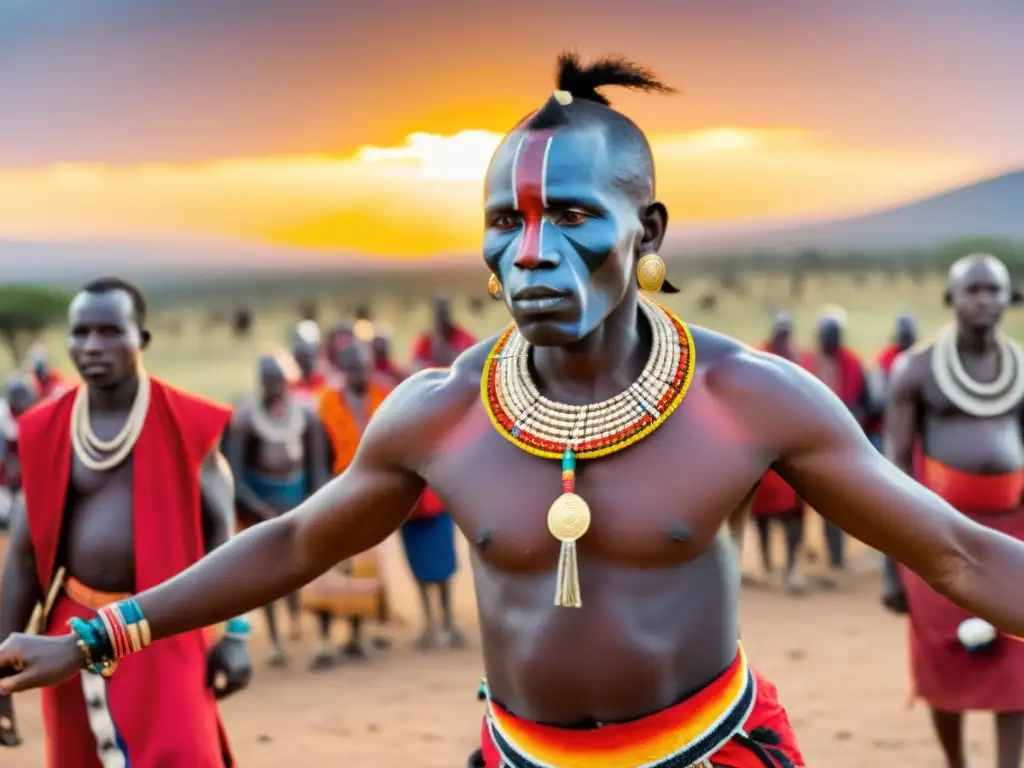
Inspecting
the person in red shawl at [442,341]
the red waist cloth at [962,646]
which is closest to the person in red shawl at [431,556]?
the person in red shawl at [442,341]

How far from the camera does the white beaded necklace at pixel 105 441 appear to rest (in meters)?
5.14

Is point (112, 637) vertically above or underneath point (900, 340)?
above

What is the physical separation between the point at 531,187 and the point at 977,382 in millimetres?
4063

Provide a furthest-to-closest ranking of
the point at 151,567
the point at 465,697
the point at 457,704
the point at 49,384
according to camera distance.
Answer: the point at 49,384 < the point at 465,697 < the point at 457,704 < the point at 151,567

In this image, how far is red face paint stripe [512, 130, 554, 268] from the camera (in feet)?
8.99

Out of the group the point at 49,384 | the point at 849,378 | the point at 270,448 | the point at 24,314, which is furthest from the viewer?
the point at 24,314

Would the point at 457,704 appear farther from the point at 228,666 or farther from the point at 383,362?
the point at 383,362

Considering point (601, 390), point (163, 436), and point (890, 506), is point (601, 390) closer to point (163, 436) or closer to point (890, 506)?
point (890, 506)

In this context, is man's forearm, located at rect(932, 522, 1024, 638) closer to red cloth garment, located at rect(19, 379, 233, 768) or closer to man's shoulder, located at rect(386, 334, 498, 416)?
man's shoulder, located at rect(386, 334, 498, 416)

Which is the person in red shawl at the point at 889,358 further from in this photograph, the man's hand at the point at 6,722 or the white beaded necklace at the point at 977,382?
the man's hand at the point at 6,722

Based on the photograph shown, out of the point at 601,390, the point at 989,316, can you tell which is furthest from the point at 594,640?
the point at 989,316

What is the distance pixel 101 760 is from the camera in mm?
4930

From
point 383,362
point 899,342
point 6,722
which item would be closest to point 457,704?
point 6,722

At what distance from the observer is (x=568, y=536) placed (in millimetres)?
2746
